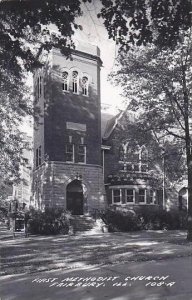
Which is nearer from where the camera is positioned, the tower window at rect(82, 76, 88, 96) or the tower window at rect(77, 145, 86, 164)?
the tower window at rect(77, 145, 86, 164)

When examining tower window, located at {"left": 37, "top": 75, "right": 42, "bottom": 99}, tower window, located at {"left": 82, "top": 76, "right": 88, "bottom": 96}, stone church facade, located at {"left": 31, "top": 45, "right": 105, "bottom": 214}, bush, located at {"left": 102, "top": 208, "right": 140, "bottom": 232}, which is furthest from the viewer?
tower window, located at {"left": 82, "top": 76, "right": 88, "bottom": 96}

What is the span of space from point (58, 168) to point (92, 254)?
17.4 m

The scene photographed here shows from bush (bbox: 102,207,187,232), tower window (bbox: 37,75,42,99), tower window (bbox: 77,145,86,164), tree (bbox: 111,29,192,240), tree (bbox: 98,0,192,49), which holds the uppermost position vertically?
tower window (bbox: 37,75,42,99)

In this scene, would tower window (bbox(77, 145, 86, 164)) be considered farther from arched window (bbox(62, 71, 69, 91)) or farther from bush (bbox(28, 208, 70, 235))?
bush (bbox(28, 208, 70, 235))

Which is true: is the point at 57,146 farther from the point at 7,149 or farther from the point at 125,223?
the point at 125,223

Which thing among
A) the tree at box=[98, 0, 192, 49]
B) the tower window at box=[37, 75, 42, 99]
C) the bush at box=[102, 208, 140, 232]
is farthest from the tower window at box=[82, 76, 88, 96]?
the tree at box=[98, 0, 192, 49]

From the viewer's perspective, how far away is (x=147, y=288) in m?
7.52

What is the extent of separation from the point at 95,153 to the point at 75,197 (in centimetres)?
424

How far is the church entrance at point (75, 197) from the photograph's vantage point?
31.7m

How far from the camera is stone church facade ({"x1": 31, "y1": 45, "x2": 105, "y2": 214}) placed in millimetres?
30859

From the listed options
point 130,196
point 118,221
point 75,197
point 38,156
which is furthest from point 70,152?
point 118,221

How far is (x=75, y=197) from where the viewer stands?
31922 mm

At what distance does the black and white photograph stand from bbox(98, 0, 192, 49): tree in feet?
0.05

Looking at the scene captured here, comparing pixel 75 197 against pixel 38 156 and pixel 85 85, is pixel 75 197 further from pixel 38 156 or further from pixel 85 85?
pixel 85 85
